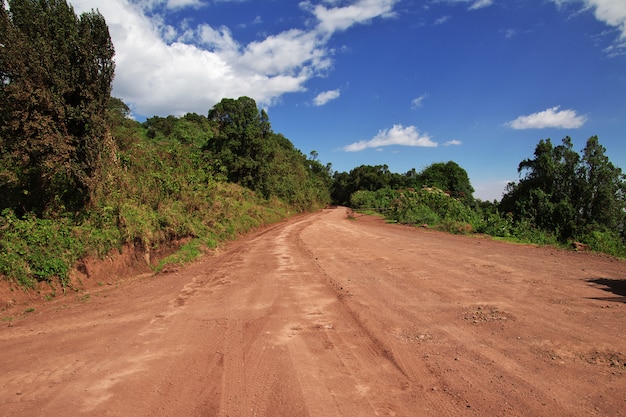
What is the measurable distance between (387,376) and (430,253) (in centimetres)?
791

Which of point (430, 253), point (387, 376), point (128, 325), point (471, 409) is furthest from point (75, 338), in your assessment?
point (430, 253)

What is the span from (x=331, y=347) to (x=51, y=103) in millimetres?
9088

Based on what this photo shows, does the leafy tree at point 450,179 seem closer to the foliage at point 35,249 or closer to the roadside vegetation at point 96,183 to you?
the roadside vegetation at point 96,183

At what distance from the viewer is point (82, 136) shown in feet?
31.4

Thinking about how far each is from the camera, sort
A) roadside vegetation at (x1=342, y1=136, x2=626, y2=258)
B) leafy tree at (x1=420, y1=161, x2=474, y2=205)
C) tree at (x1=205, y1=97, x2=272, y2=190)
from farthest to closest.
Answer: leafy tree at (x1=420, y1=161, x2=474, y2=205) → tree at (x1=205, y1=97, x2=272, y2=190) → roadside vegetation at (x1=342, y1=136, x2=626, y2=258)

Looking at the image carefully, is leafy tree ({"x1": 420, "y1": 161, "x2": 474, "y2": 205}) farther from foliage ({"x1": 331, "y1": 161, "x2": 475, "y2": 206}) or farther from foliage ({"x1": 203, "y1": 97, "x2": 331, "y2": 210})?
foliage ({"x1": 203, "y1": 97, "x2": 331, "y2": 210})

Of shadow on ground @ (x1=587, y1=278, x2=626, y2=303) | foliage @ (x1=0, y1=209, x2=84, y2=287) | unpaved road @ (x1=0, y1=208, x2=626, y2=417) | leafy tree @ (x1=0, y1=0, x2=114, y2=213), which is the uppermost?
leafy tree @ (x1=0, y1=0, x2=114, y2=213)

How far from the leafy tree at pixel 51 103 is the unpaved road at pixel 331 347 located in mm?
3377

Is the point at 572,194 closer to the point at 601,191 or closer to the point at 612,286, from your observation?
the point at 601,191

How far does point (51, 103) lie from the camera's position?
8688 millimetres

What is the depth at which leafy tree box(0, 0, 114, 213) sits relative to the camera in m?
8.32

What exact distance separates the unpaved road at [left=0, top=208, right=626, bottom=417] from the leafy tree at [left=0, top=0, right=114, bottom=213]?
133 inches

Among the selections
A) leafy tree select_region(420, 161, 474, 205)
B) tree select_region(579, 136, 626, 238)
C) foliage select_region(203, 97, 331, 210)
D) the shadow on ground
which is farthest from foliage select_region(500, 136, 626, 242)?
leafy tree select_region(420, 161, 474, 205)

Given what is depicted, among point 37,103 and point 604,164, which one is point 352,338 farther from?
point 604,164
